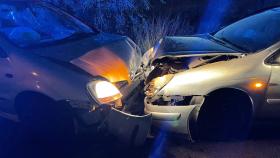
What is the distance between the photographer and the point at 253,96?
14.4ft

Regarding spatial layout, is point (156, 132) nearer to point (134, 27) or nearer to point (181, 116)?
point (181, 116)

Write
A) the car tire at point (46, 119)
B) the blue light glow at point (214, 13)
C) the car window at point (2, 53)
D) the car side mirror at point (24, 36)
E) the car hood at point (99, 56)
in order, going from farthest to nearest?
the blue light glow at point (214, 13) < the car side mirror at point (24, 36) < the car window at point (2, 53) < the car hood at point (99, 56) < the car tire at point (46, 119)

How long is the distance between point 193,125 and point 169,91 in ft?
1.46

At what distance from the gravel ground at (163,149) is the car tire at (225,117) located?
109mm

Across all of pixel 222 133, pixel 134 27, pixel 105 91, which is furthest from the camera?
pixel 134 27

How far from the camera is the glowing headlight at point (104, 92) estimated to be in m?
3.96

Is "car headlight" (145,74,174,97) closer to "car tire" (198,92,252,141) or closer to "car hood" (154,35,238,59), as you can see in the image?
"car hood" (154,35,238,59)

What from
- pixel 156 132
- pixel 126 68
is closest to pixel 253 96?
Result: pixel 156 132

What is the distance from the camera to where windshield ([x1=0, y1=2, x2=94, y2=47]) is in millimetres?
4730

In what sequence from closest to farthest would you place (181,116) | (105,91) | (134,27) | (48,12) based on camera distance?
(105,91) → (181,116) → (48,12) → (134,27)

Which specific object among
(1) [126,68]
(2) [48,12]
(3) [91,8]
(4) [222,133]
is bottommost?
(4) [222,133]

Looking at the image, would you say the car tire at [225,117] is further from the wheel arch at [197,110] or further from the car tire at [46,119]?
the car tire at [46,119]

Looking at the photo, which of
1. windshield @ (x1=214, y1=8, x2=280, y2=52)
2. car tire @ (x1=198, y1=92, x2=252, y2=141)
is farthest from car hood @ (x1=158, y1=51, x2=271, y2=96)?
windshield @ (x1=214, y1=8, x2=280, y2=52)

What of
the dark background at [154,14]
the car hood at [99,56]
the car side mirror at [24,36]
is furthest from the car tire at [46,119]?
the dark background at [154,14]
